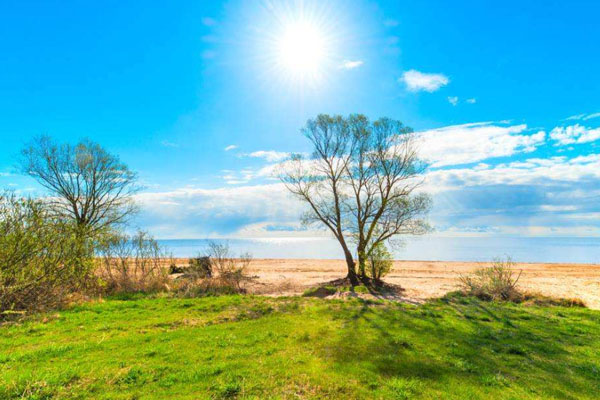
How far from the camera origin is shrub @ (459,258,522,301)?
2030 cm

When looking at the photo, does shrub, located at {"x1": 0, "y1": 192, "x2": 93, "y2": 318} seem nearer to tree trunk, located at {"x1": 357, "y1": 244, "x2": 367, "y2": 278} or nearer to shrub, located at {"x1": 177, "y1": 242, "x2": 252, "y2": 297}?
shrub, located at {"x1": 177, "y1": 242, "x2": 252, "y2": 297}

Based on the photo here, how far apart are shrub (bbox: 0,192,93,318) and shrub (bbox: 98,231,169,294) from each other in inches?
269

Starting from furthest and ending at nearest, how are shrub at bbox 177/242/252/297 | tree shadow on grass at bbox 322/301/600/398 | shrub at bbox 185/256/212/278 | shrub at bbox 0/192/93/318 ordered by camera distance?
shrub at bbox 185/256/212/278 → shrub at bbox 177/242/252/297 → shrub at bbox 0/192/93/318 → tree shadow on grass at bbox 322/301/600/398

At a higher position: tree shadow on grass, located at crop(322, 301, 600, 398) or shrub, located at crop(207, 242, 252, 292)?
shrub, located at crop(207, 242, 252, 292)

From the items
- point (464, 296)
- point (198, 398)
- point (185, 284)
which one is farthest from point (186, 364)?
point (464, 296)

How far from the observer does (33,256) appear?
1124 cm

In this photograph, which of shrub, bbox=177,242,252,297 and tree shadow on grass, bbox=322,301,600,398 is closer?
tree shadow on grass, bbox=322,301,600,398

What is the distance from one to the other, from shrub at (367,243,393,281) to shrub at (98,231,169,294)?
56.2 feet

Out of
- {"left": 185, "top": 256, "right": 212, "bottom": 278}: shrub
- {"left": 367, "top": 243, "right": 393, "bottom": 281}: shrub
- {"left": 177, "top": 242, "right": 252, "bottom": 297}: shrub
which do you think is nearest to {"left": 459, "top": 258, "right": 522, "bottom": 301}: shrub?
{"left": 367, "top": 243, "right": 393, "bottom": 281}: shrub

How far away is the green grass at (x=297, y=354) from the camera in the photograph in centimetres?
699

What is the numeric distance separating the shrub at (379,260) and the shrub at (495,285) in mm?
6308

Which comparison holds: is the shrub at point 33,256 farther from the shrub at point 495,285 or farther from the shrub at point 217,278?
the shrub at point 495,285

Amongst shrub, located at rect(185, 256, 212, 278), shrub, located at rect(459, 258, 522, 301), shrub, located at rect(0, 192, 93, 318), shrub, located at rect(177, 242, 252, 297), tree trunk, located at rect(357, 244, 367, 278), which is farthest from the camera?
tree trunk, located at rect(357, 244, 367, 278)

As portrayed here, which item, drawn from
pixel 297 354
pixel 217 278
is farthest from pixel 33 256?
pixel 217 278
